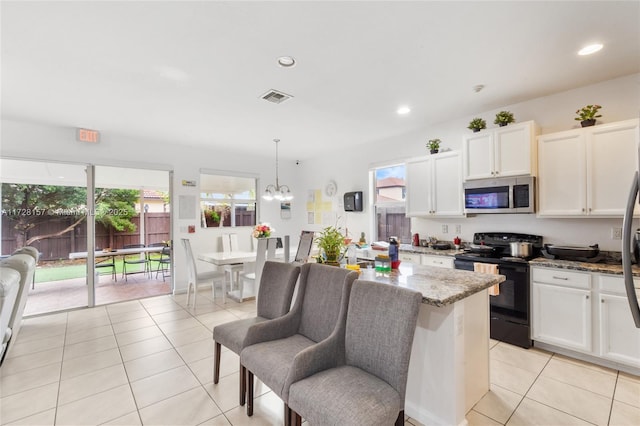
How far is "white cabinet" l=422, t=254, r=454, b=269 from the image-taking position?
3.53 metres

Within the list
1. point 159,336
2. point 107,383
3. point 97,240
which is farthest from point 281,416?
point 97,240

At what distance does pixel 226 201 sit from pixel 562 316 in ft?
17.6

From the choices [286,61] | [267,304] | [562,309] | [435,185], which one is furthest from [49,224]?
[562,309]

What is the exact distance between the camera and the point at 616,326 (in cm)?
247

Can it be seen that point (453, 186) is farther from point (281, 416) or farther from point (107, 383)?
point (107, 383)

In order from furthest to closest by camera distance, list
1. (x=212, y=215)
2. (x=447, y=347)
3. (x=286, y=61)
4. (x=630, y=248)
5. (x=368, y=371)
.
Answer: (x=212, y=215) < (x=286, y=61) < (x=447, y=347) < (x=368, y=371) < (x=630, y=248)

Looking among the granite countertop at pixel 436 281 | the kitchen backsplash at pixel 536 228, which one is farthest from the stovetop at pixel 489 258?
the granite countertop at pixel 436 281

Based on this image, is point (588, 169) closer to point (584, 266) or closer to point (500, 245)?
point (584, 266)

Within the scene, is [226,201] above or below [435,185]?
below

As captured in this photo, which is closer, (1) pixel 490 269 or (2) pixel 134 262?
(1) pixel 490 269

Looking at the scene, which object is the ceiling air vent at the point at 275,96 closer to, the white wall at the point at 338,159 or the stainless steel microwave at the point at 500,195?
the white wall at the point at 338,159

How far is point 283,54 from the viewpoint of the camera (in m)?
2.36

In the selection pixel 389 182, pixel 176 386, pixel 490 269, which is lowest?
pixel 176 386

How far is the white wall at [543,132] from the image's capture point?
2.86 metres
